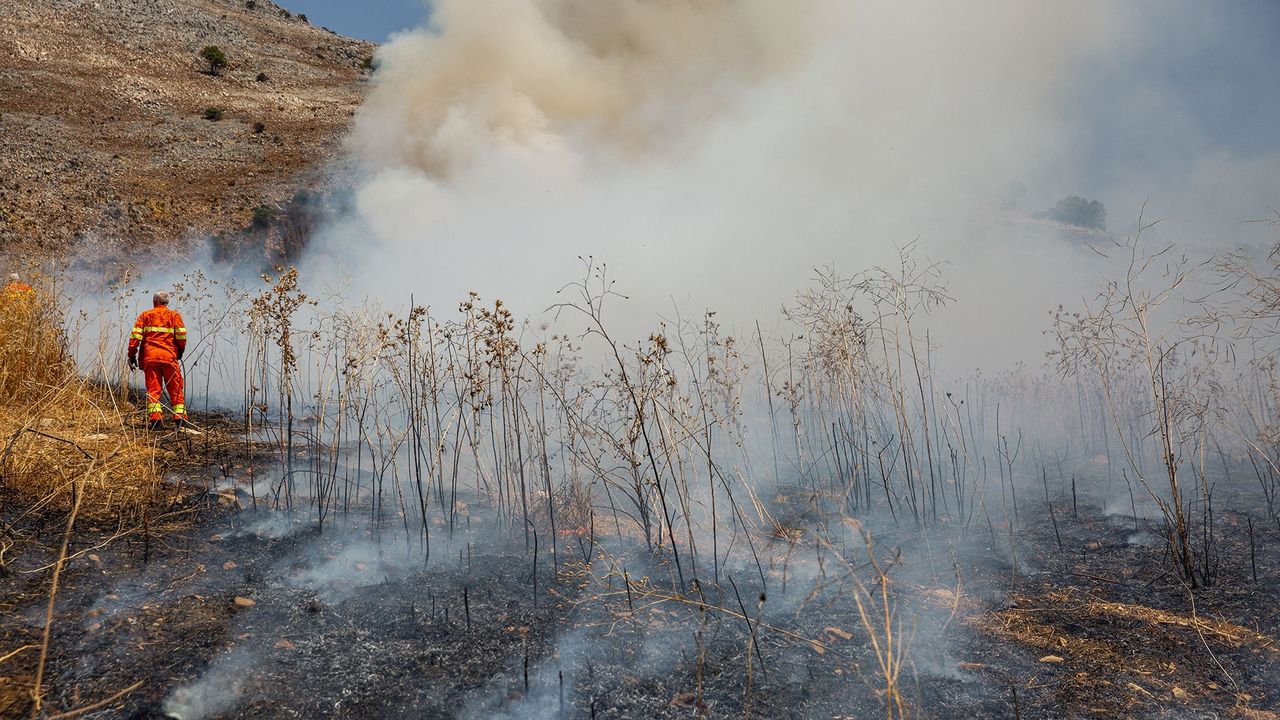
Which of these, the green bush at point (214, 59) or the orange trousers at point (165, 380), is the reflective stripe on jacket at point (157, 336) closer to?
the orange trousers at point (165, 380)

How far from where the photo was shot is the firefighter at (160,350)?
6062 mm

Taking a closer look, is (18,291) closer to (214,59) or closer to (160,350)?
(160,350)

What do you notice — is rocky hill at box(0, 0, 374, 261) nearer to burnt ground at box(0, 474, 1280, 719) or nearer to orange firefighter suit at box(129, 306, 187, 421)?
orange firefighter suit at box(129, 306, 187, 421)

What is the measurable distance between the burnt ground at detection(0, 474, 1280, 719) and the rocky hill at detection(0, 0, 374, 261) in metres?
17.2

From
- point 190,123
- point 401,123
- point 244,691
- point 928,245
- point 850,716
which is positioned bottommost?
point 850,716

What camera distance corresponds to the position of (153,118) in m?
27.2

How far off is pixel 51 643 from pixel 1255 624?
5.18 metres

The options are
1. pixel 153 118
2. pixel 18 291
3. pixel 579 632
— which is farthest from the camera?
pixel 153 118

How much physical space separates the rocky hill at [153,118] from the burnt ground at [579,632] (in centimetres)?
1725

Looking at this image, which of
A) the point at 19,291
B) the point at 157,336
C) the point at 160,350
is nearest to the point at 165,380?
the point at 160,350

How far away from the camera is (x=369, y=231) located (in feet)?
57.2

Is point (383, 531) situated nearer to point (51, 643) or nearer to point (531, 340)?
point (51, 643)

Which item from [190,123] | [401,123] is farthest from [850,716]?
[190,123]

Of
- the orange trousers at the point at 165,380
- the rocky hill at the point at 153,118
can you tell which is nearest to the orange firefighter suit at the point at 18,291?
the orange trousers at the point at 165,380
